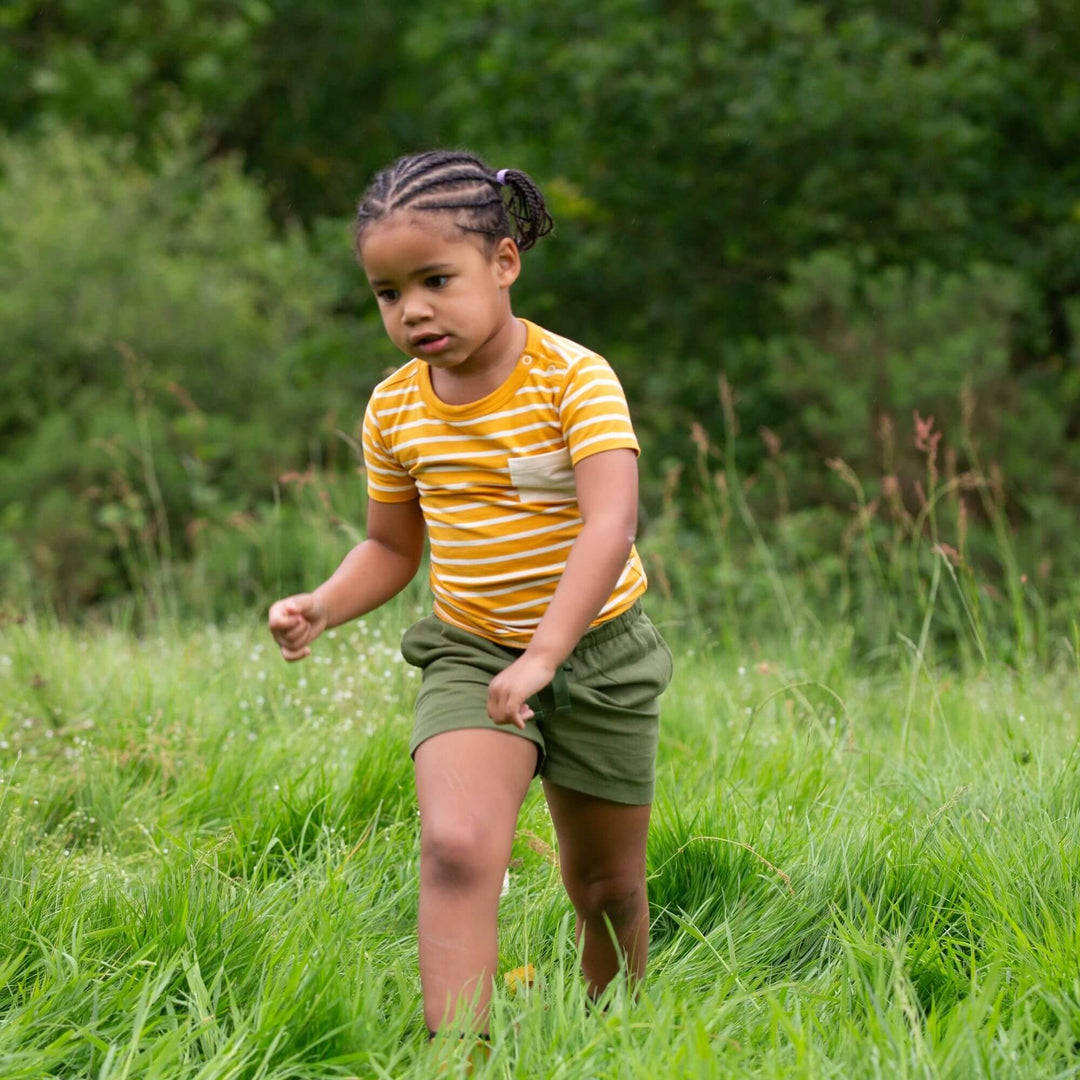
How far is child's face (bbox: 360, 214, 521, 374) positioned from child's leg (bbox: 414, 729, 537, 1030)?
0.66 metres

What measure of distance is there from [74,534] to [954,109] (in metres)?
7.68

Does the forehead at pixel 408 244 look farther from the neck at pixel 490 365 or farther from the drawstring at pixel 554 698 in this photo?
the drawstring at pixel 554 698

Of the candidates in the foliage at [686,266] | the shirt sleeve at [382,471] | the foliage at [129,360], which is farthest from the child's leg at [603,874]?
the foliage at [129,360]

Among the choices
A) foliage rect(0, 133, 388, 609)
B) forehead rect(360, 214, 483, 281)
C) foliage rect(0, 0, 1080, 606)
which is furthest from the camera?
foliage rect(0, 133, 388, 609)

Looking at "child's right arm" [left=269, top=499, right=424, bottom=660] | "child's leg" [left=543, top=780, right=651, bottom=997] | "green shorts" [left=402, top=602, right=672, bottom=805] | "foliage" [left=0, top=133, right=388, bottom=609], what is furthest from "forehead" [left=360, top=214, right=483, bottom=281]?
"foliage" [left=0, top=133, right=388, bottom=609]

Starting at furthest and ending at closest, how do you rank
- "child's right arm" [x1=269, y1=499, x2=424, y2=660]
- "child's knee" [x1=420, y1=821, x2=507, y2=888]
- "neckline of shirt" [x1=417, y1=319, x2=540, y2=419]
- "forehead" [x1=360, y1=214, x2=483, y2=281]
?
"child's right arm" [x1=269, y1=499, x2=424, y2=660] < "neckline of shirt" [x1=417, y1=319, x2=540, y2=419] < "forehead" [x1=360, y1=214, x2=483, y2=281] < "child's knee" [x1=420, y1=821, x2=507, y2=888]

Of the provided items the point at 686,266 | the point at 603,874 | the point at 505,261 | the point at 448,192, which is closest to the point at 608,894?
the point at 603,874

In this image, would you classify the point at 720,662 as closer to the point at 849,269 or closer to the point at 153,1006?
the point at 153,1006

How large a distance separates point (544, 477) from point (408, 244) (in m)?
0.44

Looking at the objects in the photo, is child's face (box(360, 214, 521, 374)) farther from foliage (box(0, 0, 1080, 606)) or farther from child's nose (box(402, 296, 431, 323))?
foliage (box(0, 0, 1080, 606))

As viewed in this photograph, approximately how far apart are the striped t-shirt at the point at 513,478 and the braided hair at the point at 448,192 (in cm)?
22

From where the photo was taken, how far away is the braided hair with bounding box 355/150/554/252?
231cm

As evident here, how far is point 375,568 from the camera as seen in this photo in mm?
2637

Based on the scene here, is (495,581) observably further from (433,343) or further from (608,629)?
(433,343)
